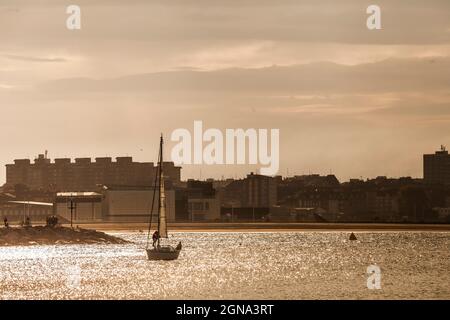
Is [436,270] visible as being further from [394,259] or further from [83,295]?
[83,295]

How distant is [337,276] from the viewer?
115 m

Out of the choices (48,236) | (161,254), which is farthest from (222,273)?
(48,236)

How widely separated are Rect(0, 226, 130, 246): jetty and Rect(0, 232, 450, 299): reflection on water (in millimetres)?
4039

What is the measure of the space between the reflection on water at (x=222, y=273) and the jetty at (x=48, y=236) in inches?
159

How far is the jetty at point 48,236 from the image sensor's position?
593 feet

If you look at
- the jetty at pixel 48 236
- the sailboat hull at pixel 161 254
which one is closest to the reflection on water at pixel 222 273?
the sailboat hull at pixel 161 254

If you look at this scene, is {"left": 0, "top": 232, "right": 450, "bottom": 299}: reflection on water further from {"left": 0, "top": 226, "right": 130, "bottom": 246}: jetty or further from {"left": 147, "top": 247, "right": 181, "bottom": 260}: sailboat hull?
{"left": 0, "top": 226, "right": 130, "bottom": 246}: jetty

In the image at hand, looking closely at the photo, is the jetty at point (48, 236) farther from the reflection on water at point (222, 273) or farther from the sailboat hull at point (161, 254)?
the sailboat hull at point (161, 254)

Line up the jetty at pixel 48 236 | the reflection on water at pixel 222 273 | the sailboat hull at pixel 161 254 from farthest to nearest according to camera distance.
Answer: the jetty at pixel 48 236, the sailboat hull at pixel 161 254, the reflection on water at pixel 222 273
